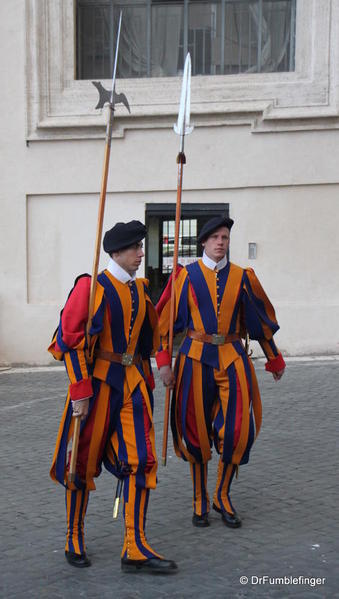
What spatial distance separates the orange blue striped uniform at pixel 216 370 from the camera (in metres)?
5.01

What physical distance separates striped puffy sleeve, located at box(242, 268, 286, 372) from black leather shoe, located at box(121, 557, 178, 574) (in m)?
1.50

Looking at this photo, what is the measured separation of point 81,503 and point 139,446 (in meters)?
0.51

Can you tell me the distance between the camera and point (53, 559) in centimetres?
455

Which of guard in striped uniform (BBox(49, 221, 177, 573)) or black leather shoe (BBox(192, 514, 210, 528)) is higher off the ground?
guard in striped uniform (BBox(49, 221, 177, 573))

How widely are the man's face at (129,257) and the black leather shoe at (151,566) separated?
5.07ft

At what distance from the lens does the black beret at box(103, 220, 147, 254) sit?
14.7ft

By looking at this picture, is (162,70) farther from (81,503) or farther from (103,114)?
(81,503)

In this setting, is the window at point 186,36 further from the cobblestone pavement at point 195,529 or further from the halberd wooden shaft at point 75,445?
the halberd wooden shaft at point 75,445

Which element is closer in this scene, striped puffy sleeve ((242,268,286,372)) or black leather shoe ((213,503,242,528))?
black leather shoe ((213,503,242,528))

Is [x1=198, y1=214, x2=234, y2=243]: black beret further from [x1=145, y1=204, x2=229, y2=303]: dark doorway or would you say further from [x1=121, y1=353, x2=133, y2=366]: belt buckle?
[x1=145, y1=204, x2=229, y2=303]: dark doorway

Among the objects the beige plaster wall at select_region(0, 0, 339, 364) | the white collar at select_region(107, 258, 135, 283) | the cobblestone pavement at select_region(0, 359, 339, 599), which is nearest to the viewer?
the cobblestone pavement at select_region(0, 359, 339, 599)

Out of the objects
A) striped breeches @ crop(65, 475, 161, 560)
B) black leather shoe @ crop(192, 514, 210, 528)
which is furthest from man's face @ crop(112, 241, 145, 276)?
black leather shoe @ crop(192, 514, 210, 528)

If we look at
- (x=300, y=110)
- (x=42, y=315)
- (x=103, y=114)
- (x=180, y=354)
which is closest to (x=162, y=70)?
(x=103, y=114)

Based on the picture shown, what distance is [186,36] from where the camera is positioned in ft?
40.8
